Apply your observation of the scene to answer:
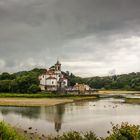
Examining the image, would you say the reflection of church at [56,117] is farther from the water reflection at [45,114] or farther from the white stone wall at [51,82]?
the white stone wall at [51,82]

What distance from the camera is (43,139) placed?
3878cm

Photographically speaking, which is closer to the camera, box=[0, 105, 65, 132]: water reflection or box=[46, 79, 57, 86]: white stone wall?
box=[0, 105, 65, 132]: water reflection

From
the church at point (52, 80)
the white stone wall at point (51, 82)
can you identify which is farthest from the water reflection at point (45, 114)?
the white stone wall at point (51, 82)

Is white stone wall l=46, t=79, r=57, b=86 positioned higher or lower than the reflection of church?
higher

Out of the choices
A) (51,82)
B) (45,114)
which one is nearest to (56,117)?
(45,114)

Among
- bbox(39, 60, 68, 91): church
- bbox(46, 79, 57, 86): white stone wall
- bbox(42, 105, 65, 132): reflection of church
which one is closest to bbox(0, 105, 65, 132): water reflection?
bbox(42, 105, 65, 132): reflection of church

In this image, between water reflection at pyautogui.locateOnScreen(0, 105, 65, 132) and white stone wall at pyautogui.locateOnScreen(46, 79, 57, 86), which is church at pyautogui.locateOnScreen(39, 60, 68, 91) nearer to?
white stone wall at pyautogui.locateOnScreen(46, 79, 57, 86)

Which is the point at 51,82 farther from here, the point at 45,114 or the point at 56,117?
the point at 56,117

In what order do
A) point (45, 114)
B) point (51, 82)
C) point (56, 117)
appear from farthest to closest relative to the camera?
point (51, 82)
point (45, 114)
point (56, 117)

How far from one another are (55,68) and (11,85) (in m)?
43.9

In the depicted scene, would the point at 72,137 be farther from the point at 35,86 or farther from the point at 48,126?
the point at 35,86

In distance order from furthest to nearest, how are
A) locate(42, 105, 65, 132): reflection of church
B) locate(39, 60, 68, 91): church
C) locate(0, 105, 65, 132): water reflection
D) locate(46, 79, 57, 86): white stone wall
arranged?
locate(46, 79, 57, 86): white stone wall < locate(39, 60, 68, 91): church < locate(0, 105, 65, 132): water reflection < locate(42, 105, 65, 132): reflection of church

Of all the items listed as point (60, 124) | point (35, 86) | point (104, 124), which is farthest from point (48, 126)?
point (35, 86)

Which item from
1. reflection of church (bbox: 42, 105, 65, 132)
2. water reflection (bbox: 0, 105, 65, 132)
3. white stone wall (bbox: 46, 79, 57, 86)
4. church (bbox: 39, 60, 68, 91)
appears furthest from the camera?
white stone wall (bbox: 46, 79, 57, 86)
